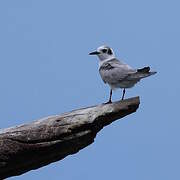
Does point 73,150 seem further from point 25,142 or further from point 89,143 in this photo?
point 25,142

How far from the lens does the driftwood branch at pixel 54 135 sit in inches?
192

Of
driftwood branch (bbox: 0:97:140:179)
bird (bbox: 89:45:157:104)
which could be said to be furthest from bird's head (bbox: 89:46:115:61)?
driftwood branch (bbox: 0:97:140:179)

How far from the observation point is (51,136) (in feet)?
16.1

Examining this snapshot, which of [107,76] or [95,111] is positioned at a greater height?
[107,76]

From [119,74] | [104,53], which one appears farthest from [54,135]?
[104,53]

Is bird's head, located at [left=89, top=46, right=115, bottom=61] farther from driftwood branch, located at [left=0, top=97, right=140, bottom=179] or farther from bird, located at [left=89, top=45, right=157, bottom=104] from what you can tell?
driftwood branch, located at [left=0, top=97, right=140, bottom=179]

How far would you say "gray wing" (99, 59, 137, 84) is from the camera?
5.57 meters

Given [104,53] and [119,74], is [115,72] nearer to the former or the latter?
[119,74]

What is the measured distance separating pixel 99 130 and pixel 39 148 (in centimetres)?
69

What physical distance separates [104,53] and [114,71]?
2.34 ft

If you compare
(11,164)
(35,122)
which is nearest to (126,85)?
(35,122)

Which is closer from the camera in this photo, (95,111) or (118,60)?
(95,111)

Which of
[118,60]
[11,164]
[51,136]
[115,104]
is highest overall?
[118,60]

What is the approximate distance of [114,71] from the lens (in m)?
5.77
